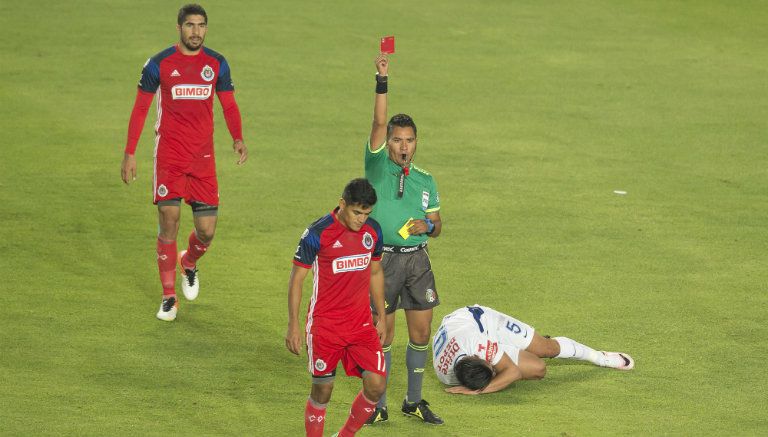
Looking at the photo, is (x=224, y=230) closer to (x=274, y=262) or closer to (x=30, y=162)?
(x=274, y=262)

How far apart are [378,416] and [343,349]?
1.20m

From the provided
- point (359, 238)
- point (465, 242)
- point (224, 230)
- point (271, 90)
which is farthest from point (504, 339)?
point (271, 90)

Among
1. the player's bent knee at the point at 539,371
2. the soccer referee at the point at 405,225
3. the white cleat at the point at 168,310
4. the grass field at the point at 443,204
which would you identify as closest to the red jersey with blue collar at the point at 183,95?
the white cleat at the point at 168,310

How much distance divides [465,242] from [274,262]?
2.11 m

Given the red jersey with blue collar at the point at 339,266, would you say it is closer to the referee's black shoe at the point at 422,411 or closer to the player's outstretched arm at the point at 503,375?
the referee's black shoe at the point at 422,411

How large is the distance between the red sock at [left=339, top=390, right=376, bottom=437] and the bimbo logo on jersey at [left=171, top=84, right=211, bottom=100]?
3.75 m

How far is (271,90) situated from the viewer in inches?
760

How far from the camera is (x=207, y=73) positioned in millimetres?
11508

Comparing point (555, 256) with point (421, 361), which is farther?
point (555, 256)

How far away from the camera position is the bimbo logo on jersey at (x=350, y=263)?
8727 millimetres

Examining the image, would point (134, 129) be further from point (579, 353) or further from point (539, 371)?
point (579, 353)

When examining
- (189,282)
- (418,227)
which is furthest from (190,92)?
(418,227)

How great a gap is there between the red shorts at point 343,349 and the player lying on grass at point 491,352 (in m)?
1.55

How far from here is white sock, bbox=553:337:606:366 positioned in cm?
1087
